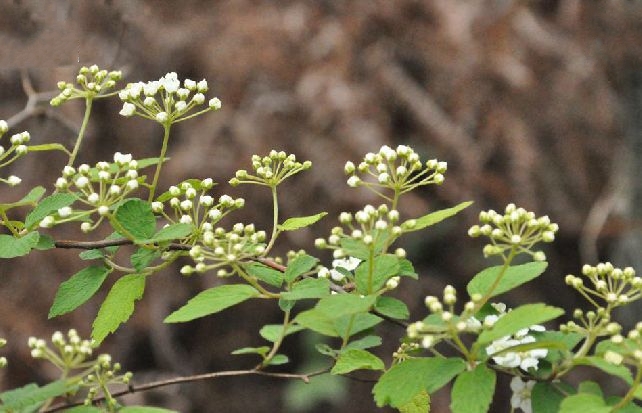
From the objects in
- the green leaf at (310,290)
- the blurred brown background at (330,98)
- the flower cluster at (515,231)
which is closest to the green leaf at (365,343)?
the green leaf at (310,290)

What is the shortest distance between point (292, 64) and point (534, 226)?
3.78 metres

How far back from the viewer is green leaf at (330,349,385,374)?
1.24 metres

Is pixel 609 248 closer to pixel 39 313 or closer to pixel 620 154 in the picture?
pixel 620 154

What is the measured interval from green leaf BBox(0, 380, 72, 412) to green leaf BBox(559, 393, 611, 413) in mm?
562

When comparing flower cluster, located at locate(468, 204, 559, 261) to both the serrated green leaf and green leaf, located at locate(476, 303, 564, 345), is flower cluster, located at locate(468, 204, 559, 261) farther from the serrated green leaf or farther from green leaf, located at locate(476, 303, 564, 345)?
the serrated green leaf

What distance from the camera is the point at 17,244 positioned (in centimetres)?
130

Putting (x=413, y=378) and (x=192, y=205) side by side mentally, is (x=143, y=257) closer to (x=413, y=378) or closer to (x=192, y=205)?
(x=192, y=205)

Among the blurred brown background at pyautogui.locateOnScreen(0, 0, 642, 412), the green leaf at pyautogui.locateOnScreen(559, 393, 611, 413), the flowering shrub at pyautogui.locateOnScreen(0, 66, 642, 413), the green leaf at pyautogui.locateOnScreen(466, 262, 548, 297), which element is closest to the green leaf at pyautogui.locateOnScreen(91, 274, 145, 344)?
the flowering shrub at pyautogui.locateOnScreen(0, 66, 642, 413)

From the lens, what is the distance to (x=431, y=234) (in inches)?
221

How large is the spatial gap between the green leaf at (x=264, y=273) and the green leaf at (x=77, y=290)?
8.3 inches

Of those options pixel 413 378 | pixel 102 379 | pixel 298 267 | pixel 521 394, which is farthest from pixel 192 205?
pixel 521 394

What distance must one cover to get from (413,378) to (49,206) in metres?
0.57

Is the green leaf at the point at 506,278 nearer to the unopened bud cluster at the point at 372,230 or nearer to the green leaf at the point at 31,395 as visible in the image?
the unopened bud cluster at the point at 372,230

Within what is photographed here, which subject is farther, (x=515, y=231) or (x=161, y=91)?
(x=161, y=91)
